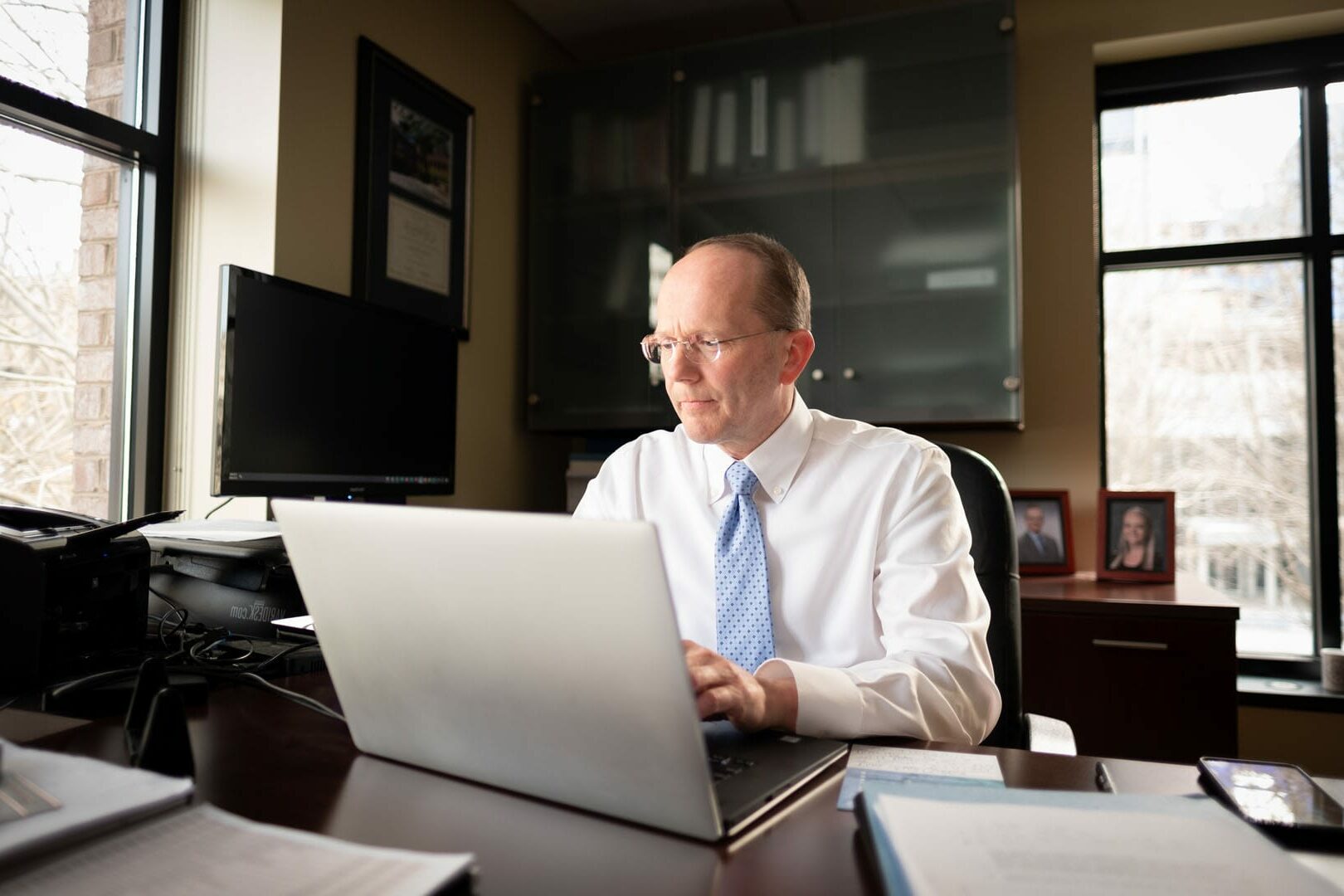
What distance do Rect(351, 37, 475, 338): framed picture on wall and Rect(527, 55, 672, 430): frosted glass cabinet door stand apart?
328mm

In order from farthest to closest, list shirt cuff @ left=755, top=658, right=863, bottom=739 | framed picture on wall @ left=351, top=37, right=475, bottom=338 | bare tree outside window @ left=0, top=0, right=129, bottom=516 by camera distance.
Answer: framed picture on wall @ left=351, top=37, right=475, bottom=338 < bare tree outside window @ left=0, top=0, right=129, bottom=516 < shirt cuff @ left=755, top=658, right=863, bottom=739

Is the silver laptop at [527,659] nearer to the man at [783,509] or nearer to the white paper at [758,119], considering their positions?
the man at [783,509]

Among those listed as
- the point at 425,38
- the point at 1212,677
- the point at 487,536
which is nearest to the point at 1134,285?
the point at 1212,677

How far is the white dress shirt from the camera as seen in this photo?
104 centimetres

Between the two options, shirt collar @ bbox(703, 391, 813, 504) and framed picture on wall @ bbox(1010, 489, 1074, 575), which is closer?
shirt collar @ bbox(703, 391, 813, 504)

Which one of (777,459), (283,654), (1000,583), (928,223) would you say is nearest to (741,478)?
(777,459)

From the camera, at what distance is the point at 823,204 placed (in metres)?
2.63

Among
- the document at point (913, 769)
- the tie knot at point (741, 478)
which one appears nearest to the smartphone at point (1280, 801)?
the document at point (913, 769)

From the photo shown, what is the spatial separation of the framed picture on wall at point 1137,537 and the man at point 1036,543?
0.39ft

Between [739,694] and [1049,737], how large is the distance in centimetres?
66

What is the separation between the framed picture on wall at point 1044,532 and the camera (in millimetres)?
2475

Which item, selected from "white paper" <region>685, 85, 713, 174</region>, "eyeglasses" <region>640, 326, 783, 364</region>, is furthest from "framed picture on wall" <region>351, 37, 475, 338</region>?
"eyeglasses" <region>640, 326, 783, 364</region>

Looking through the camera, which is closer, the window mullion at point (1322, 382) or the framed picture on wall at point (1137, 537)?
the framed picture on wall at point (1137, 537)

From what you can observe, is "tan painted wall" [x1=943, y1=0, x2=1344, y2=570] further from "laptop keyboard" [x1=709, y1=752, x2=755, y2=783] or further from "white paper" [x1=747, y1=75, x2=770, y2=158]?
"laptop keyboard" [x1=709, y1=752, x2=755, y2=783]
